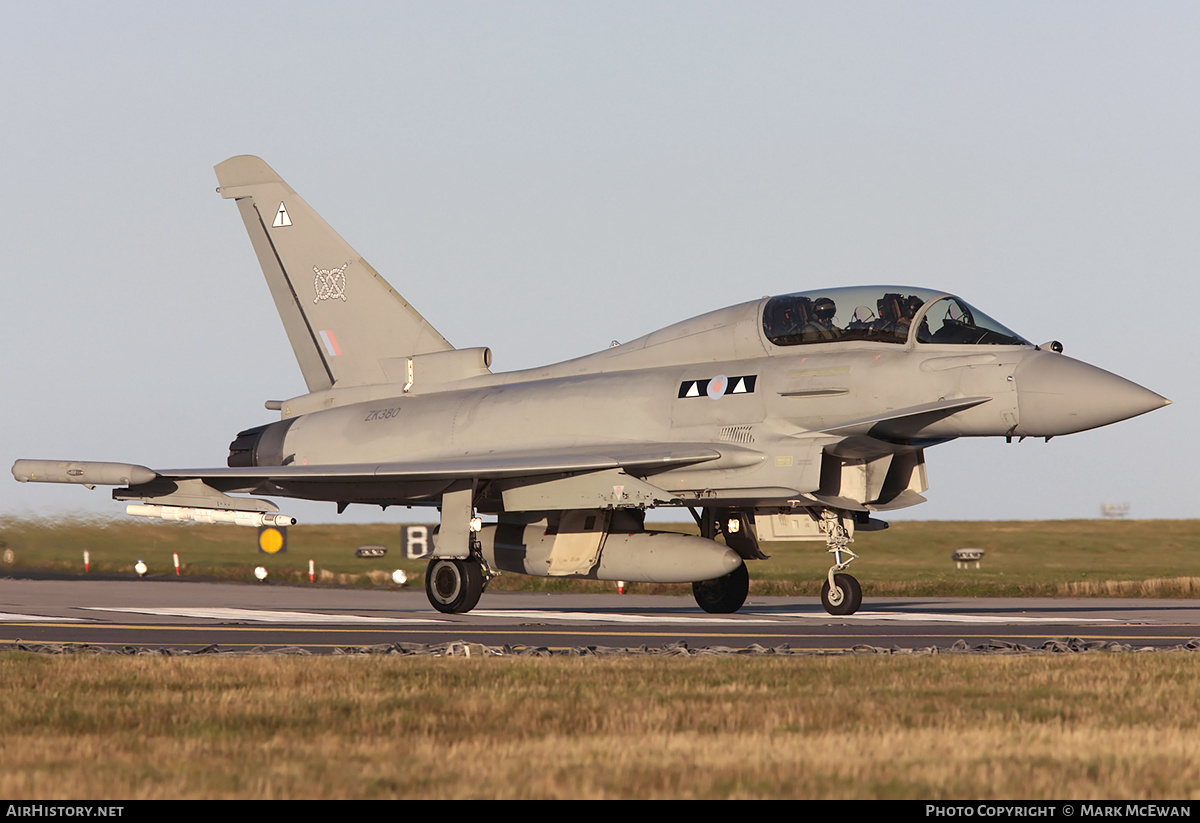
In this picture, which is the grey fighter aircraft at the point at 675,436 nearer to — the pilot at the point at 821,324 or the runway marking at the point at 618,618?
the pilot at the point at 821,324

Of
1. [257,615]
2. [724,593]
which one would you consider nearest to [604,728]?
[724,593]

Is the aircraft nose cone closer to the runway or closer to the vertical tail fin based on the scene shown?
the runway

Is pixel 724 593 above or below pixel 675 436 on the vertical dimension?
below

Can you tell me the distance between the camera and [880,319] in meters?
14.2

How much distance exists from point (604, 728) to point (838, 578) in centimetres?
Answer: 920

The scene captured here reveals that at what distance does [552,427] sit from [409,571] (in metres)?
12.1

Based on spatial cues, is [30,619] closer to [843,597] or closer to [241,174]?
[241,174]

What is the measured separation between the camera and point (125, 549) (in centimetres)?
2492

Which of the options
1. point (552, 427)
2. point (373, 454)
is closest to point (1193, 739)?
point (552, 427)

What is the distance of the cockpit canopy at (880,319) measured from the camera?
1396cm

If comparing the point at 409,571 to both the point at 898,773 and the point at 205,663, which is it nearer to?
the point at 205,663

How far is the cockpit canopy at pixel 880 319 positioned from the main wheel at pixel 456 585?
4.43 m

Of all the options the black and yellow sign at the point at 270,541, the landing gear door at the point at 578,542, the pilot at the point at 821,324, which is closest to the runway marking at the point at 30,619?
the landing gear door at the point at 578,542
